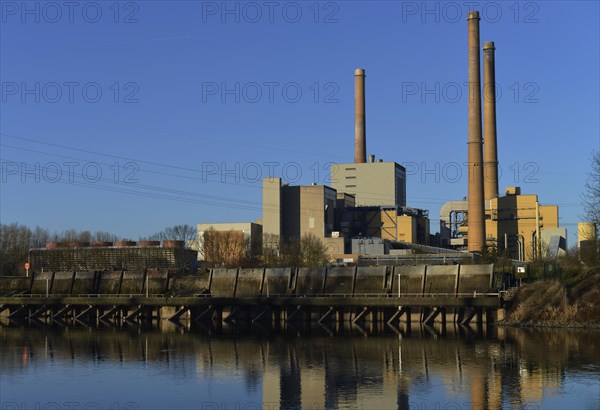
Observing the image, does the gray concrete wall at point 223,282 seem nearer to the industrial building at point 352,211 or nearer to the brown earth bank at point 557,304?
the brown earth bank at point 557,304

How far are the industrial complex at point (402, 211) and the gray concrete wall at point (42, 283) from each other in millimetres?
60741

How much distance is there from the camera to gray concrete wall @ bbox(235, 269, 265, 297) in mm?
73688

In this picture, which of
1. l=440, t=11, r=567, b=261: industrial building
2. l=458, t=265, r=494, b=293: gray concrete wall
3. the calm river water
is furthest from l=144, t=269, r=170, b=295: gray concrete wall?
l=440, t=11, r=567, b=261: industrial building

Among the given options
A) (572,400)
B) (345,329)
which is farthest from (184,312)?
(572,400)

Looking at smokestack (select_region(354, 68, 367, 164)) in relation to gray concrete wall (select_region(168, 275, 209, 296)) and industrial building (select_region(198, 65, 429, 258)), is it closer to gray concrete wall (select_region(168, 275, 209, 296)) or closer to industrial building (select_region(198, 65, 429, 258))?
industrial building (select_region(198, 65, 429, 258))

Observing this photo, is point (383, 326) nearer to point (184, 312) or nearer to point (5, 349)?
point (184, 312)

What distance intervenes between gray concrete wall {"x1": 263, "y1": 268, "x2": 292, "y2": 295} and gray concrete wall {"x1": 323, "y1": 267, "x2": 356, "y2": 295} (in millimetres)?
3876

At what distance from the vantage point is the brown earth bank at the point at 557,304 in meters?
56.1

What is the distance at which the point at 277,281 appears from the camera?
73500mm

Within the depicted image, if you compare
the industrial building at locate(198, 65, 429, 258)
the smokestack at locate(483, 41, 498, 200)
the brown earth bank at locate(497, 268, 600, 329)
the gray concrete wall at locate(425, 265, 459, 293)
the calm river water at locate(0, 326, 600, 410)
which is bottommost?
the calm river water at locate(0, 326, 600, 410)

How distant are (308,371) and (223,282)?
3857cm

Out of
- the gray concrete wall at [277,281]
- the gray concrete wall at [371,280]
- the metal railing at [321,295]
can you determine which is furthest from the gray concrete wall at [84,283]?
the gray concrete wall at [371,280]

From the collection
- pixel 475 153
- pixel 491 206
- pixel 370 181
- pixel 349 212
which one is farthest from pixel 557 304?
pixel 370 181

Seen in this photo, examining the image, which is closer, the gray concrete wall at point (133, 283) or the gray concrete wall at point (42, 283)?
the gray concrete wall at point (133, 283)
